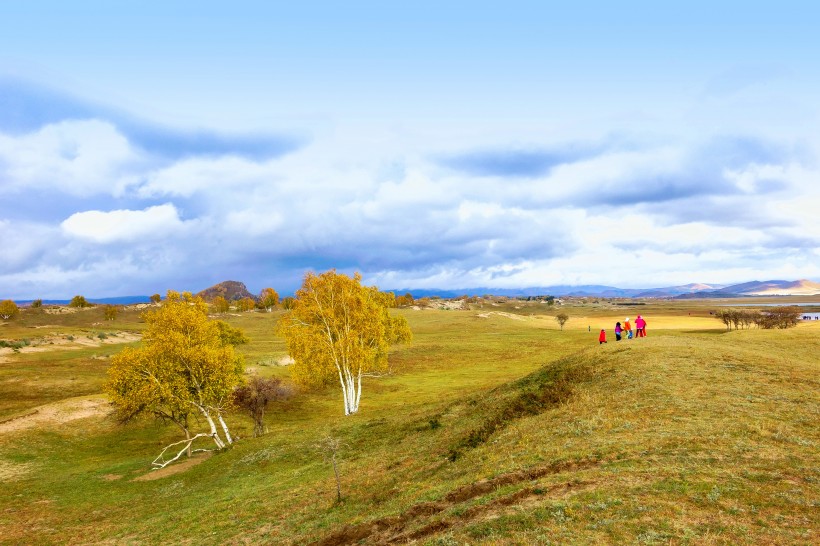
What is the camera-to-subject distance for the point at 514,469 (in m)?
18.0

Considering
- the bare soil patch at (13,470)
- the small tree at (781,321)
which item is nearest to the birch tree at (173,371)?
the bare soil patch at (13,470)

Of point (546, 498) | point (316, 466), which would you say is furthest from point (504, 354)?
point (546, 498)

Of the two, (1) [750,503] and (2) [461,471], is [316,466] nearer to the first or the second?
(2) [461,471]

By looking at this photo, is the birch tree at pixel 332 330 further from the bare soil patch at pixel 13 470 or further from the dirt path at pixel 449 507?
the dirt path at pixel 449 507

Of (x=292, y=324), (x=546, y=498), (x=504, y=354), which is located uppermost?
(x=292, y=324)

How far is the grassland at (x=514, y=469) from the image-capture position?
1280cm

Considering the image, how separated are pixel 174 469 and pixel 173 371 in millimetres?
9005

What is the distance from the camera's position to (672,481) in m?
14.4

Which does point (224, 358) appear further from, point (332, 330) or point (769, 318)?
point (769, 318)

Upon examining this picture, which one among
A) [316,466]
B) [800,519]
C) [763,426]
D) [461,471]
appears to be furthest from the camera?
[316,466]

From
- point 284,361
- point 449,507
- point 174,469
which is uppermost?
point 449,507

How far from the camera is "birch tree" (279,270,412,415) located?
174ft

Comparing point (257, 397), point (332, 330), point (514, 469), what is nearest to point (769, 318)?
point (332, 330)

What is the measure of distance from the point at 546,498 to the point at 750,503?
18.9 feet
